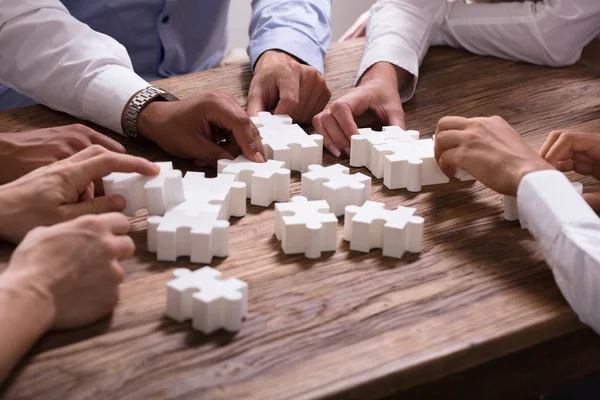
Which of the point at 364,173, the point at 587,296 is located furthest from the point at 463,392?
the point at 364,173

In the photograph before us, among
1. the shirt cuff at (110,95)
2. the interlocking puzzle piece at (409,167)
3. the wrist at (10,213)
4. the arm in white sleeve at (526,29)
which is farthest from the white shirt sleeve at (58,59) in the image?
the arm in white sleeve at (526,29)

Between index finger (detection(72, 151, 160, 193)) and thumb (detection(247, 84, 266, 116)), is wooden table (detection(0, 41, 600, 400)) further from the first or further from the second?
thumb (detection(247, 84, 266, 116))

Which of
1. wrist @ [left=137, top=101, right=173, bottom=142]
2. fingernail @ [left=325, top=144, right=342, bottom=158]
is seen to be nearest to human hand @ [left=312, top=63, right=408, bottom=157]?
fingernail @ [left=325, top=144, right=342, bottom=158]

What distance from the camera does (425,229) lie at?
1.40 meters

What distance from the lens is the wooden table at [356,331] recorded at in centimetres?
102

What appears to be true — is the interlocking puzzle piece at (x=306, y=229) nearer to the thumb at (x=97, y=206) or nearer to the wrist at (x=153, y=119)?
the thumb at (x=97, y=206)

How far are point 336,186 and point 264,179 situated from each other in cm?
14

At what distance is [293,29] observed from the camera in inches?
82.8

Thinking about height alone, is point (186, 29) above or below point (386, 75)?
below

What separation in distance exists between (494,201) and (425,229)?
7.3 inches

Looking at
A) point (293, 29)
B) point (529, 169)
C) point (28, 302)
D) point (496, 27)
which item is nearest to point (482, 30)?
point (496, 27)

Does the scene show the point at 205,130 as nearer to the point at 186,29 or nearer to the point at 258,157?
the point at 258,157

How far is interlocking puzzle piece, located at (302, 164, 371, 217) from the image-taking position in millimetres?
1434

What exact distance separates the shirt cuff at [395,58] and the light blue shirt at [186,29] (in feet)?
0.43
